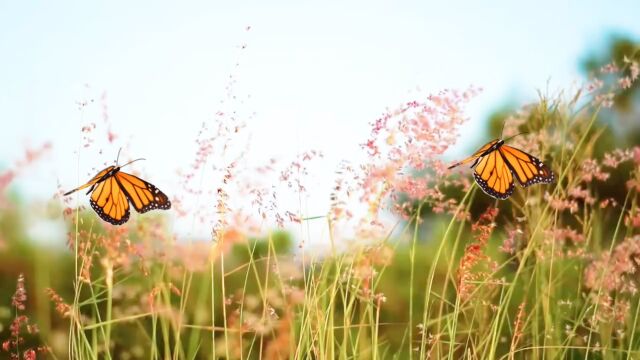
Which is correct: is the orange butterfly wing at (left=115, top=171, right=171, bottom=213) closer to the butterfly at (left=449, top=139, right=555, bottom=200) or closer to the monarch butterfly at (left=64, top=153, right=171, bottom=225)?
the monarch butterfly at (left=64, top=153, right=171, bottom=225)

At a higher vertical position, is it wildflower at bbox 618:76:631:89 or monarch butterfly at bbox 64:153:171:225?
wildflower at bbox 618:76:631:89

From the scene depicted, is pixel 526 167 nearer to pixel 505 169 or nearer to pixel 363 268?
pixel 505 169

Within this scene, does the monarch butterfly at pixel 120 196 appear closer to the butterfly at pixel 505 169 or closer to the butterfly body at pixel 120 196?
the butterfly body at pixel 120 196

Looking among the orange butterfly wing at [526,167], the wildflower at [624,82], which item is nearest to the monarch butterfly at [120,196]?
the orange butterfly wing at [526,167]

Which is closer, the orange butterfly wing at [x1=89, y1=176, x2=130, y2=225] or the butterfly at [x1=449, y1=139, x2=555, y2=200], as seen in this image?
the orange butterfly wing at [x1=89, y1=176, x2=130, y2=225]

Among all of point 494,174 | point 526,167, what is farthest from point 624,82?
point 494,174

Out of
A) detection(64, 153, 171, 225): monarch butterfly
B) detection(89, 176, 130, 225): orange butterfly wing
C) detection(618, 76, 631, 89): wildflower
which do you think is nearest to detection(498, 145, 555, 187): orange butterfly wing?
detection(618, 76, 631, 89): wildflower
